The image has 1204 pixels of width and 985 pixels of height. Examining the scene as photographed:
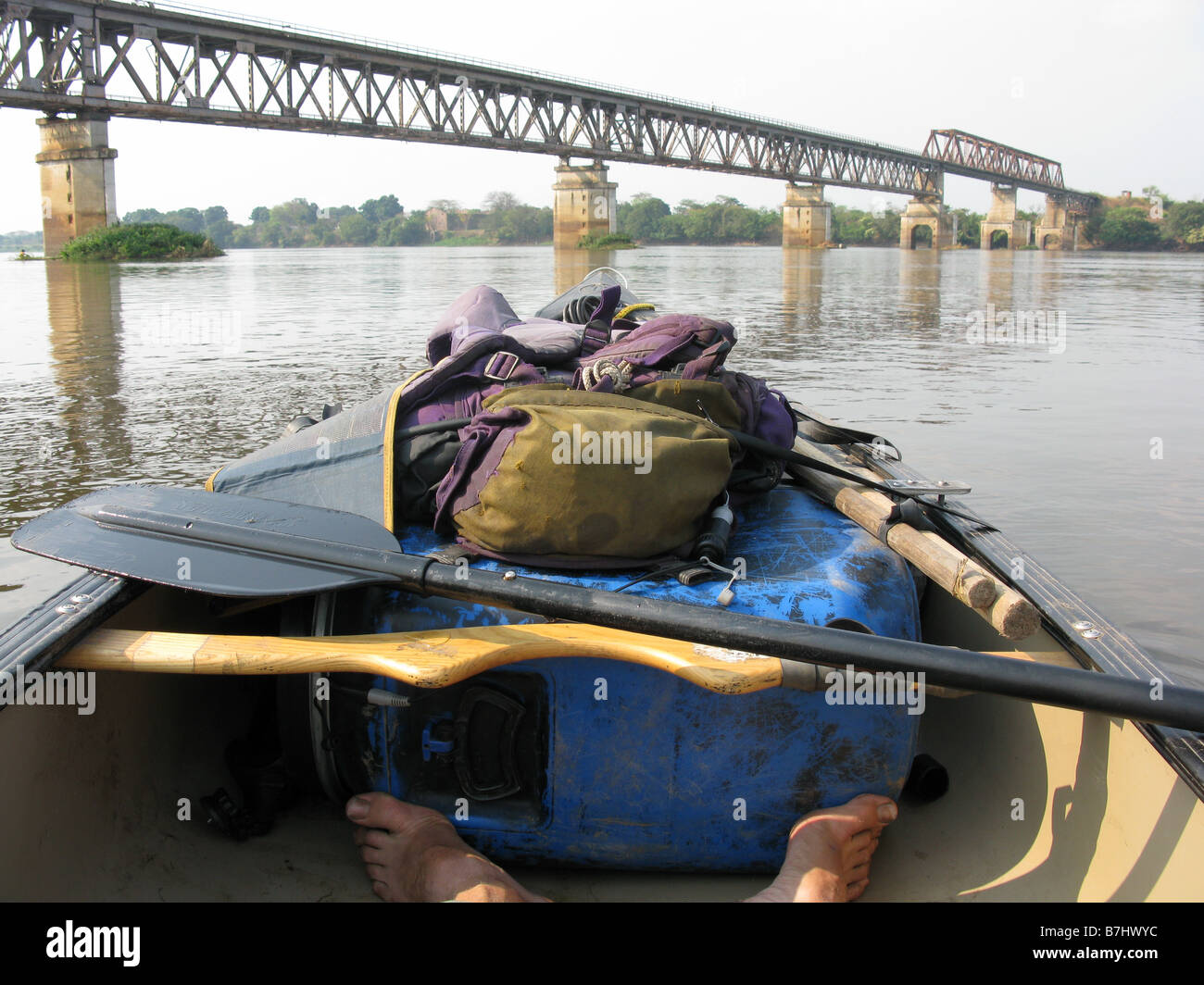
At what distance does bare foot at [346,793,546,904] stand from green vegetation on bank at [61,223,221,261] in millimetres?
40898

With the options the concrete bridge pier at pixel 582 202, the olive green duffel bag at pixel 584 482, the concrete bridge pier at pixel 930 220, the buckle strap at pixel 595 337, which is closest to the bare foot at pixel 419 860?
the olive green duffel bag at pixel 584 482

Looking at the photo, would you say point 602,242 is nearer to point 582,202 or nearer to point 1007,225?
point 582,202

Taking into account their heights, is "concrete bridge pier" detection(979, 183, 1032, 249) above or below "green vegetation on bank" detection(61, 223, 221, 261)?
above

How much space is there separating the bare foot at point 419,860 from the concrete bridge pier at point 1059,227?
369 feet

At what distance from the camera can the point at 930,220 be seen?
326 ft

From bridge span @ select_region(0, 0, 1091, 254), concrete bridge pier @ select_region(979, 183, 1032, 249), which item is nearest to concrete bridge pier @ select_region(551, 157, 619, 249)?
bridge span @ select_region(0, 0, 1091, 254)

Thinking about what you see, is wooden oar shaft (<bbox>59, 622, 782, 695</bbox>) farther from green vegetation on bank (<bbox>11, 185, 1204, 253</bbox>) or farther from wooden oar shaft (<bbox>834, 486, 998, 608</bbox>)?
green vegetation on bank (<bbox>11, 185, 1204, 253</bbox>)

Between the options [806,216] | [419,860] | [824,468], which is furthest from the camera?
[806,216]

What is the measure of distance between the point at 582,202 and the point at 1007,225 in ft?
185

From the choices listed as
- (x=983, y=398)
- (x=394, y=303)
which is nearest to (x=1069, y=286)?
(x=394, y=303)

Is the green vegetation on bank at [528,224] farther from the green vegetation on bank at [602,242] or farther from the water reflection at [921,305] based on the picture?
the water reflection at [921,305]

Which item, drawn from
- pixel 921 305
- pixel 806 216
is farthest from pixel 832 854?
pixel 806 216

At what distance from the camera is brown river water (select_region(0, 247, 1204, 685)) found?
513 cm
